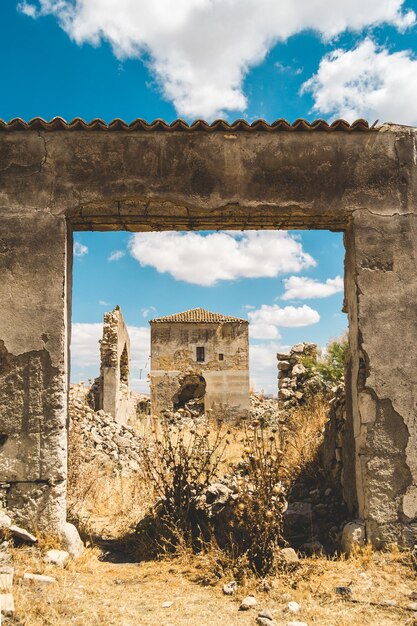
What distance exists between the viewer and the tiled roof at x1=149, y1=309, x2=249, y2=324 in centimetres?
2756

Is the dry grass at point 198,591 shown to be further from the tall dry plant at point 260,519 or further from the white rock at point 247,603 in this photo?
the tall dry plant at point 260,519

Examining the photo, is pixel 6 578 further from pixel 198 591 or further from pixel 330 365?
pixel 330 365

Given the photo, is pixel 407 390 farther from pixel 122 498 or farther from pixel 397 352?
pixel 122 498

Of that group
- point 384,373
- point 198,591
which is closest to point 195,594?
point 198,591

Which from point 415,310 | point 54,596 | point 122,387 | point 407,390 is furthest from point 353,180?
point 122,387

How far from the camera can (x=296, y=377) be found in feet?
41.2

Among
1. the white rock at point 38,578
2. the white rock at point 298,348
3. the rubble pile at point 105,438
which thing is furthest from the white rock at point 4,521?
the white rock at point 298,348

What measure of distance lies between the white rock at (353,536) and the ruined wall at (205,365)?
21321mm

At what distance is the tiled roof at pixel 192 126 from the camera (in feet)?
19.6

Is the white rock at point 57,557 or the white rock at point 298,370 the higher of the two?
the white rock at point 298,370

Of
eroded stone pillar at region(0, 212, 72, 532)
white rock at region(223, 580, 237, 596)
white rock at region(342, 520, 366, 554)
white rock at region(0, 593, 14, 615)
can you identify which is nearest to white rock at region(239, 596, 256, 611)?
white rock at region(223, 580, 237, 596)

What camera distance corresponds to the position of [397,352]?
5.86 m

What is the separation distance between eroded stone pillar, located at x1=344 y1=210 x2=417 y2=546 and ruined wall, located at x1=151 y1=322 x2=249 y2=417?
2111 centimetres

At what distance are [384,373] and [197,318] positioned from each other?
22.2 metres
